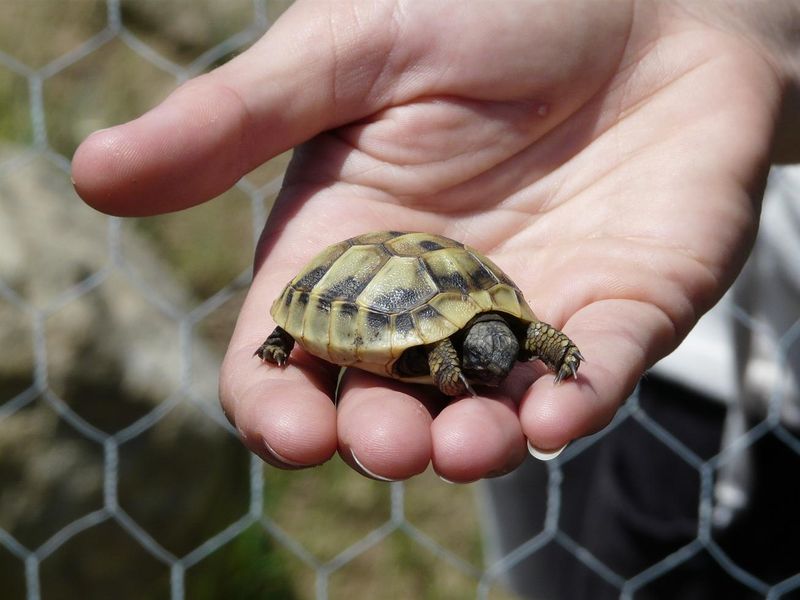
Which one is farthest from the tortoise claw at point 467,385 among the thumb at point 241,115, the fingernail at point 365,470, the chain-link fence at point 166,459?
the chain-link fence at point 166,459

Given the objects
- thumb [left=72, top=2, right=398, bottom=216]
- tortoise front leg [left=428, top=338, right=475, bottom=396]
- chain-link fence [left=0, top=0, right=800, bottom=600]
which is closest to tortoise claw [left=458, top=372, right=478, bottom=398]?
tortoise front leg [left=428, top=338, right=475, bottom=396]

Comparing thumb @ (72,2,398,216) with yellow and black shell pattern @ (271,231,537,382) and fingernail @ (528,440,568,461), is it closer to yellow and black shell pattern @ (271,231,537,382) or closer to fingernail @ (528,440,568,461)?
yellow and black shell pattern @ (271,231,537,382)

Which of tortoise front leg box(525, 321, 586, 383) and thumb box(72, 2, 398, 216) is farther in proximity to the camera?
thumb box(72, 2, 398, 216)

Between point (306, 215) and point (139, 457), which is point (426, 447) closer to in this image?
point (306, 215)

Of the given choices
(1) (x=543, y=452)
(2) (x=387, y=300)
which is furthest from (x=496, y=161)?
(1) (x=543, y=452)

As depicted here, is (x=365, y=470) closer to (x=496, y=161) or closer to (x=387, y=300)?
(x=387, y=300)
